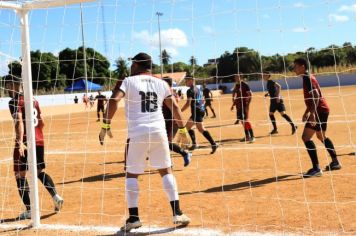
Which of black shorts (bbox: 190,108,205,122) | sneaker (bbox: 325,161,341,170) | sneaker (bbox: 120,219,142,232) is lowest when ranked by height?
sneaker (bbox: 120,219,142,232)

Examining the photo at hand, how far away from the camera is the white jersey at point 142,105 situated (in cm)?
523

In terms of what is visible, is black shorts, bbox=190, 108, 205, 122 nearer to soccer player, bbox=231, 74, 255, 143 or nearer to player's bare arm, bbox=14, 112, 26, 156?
soccer player, bbox=231, 74, 255, 143

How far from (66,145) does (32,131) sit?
8.25 metres

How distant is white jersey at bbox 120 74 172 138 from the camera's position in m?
5.23

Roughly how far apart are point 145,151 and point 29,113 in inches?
62.1

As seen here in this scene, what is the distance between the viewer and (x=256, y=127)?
624 inches

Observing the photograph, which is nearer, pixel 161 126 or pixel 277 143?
pixel 161 126

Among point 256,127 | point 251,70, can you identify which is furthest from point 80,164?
point 256,127

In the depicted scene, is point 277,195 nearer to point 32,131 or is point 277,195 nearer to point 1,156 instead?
point 32,131

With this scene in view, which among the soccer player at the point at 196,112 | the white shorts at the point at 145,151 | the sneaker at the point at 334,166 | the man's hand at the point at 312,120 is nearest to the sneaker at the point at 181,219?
the white shorts at the point at 145,151

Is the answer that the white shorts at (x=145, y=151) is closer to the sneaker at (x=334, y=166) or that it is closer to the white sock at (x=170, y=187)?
the white sock at (x=170, y=187)

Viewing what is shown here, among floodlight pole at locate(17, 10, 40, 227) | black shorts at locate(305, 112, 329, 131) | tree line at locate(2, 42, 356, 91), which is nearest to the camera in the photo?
floodlight pole at locate(17, 10, 40, 227)

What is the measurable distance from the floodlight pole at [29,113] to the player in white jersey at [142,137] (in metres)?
1.04

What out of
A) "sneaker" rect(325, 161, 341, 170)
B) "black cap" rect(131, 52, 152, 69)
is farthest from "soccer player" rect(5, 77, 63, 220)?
"sneaker" rect(325, 161, 341, 170)
